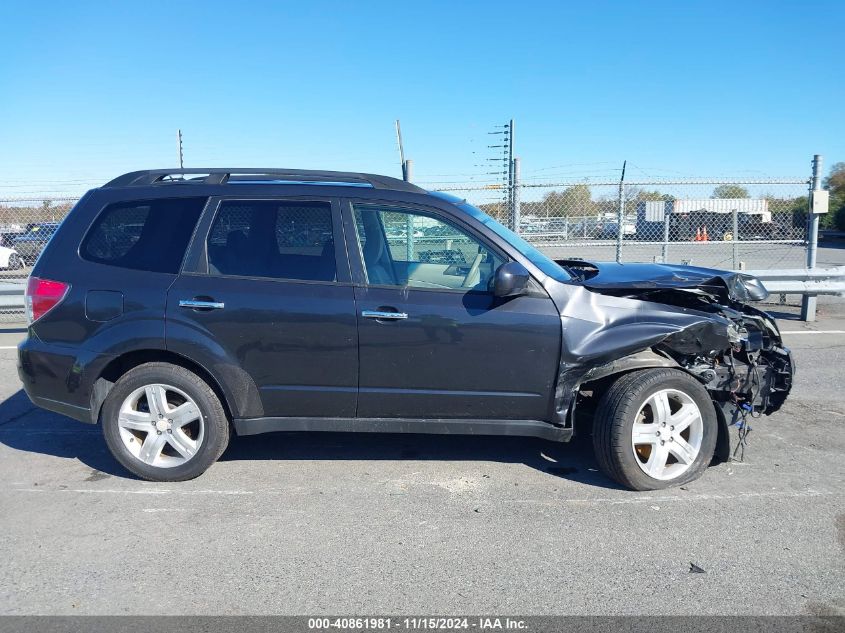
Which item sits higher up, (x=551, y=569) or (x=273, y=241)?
(x=273, y=241)

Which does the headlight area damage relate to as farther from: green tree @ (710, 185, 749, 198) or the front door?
green tree @ (710, 185, 749, 198)

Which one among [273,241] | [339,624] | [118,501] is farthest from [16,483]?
[339,624]

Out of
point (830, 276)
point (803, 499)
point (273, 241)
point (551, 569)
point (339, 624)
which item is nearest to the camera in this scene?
point (339, 624)

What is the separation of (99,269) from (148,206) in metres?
0.51

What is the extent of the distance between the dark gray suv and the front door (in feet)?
0.04

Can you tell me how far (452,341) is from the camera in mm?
4176

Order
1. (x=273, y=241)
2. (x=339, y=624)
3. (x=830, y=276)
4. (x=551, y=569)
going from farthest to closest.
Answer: (x=830, y=276) < (x=273, y=241) < (x=551, y=569) < (x=339, y=624)

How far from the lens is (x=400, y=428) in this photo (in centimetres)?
435

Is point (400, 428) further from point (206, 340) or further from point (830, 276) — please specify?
point (830, 276)

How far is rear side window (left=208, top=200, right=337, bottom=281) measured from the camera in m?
4.35

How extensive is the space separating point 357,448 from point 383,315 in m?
1.31

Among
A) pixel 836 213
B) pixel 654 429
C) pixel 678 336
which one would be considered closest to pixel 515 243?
pixel 678 336

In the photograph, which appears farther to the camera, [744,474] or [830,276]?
Answer: [830,276]

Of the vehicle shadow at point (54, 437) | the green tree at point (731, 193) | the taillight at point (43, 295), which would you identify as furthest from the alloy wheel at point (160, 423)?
the green tree at point (731, 193)
